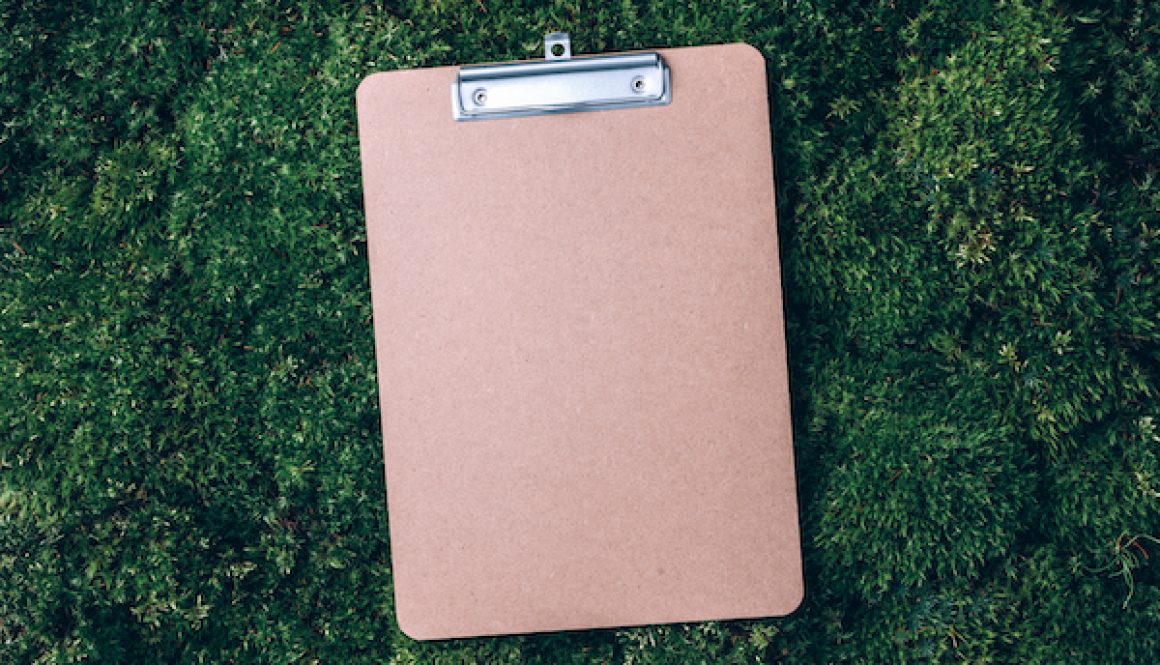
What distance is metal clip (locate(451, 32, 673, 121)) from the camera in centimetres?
114

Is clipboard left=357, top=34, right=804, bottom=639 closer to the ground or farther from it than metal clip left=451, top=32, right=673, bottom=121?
closer to the ground

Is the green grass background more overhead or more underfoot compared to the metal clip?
more underfoot

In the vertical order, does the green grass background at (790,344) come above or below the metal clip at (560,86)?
below

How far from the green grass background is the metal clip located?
76 millimetres

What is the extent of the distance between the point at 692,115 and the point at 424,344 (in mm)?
462

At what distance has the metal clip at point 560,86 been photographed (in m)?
1.14

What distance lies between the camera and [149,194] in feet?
4.04

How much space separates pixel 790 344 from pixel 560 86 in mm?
466

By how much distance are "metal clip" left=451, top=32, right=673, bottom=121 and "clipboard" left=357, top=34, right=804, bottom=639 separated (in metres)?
0.01

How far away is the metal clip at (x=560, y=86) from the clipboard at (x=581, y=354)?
1 cm

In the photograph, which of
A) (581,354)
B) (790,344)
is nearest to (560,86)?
(581,354)

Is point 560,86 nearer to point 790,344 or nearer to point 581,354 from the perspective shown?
point 581,354

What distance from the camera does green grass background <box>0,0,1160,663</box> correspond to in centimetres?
119

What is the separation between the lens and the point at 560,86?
1145 millimetres
